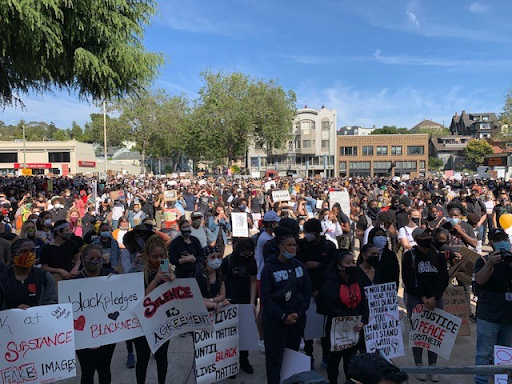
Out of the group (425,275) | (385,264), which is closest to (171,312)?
(385,264)

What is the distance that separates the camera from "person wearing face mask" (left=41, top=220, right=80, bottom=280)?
17.7 ft

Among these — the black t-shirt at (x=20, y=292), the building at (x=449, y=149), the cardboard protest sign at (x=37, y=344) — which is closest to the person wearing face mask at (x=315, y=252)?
the cardboard protest sign at (x=37, y=344)

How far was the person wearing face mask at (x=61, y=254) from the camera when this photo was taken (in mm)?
5400

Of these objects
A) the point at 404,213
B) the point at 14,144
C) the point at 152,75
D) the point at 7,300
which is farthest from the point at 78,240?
the point at 14,144

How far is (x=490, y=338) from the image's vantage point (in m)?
4.06

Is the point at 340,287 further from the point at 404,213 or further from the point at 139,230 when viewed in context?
the point at 404,213

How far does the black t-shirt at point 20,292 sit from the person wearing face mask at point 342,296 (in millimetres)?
2859

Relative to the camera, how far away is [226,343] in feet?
15.0

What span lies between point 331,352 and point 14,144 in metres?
70.4

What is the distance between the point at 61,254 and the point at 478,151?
8425 cm

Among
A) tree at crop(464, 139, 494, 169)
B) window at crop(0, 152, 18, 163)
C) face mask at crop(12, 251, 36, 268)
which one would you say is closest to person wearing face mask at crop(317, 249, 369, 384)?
face mask at crop(12, 251, 36, 268)

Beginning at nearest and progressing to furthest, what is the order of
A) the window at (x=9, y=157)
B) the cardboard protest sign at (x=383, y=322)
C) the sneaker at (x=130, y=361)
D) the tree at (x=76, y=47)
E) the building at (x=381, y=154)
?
the cardboard protest sign at (x=383, y=322)
the sneaker at (x=130, y=361)
the tree at (x=76, y=47)
the window at (x=9, y=157)
the building at (x=381, y=154)

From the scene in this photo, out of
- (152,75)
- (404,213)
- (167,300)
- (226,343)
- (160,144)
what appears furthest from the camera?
(160,144)

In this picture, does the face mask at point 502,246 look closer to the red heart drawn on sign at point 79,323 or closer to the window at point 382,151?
the red heart drawn on sign at point 79,323
